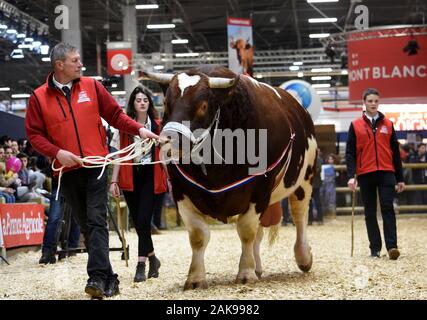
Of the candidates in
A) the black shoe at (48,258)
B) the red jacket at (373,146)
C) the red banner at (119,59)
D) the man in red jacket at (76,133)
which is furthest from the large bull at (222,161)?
the red banner at (119,59)

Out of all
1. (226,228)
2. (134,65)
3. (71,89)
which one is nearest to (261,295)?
(71,89)

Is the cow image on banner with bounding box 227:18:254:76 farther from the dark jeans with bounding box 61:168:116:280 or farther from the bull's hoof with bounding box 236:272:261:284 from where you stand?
the dark jeans with bounding box 61:168:116:280

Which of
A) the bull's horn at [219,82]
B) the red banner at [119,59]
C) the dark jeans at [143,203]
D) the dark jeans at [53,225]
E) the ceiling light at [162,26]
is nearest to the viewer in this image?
the bull's horn at [219,82]

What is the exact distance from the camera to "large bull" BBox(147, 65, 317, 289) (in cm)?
608

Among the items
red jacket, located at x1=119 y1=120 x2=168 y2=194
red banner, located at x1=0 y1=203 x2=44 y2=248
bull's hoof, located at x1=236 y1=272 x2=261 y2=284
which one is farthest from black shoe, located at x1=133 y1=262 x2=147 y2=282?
red banner, located at x1=0 y1=203 x2=44 y2=248

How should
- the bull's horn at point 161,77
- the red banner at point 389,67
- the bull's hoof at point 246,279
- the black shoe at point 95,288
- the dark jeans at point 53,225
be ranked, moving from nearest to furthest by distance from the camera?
the black shoe at point 95,288, the bull's horn at point 161,77, the bull's hoof at point 246,279, the dark jeans at point 53,225, the red banner at point 389,67

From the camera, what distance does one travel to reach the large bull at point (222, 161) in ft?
20.0

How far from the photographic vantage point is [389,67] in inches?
782

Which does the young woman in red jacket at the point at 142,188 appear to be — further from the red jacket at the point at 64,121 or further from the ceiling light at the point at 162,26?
the ceiling light at the point at 162,26

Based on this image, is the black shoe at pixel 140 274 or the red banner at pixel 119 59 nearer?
the black shoe at pixel 140 274

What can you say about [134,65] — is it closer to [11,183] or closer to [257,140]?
[11,183]

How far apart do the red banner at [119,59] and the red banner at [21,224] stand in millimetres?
12254

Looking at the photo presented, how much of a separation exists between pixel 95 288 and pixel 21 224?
613cm

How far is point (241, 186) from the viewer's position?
6.48 m
